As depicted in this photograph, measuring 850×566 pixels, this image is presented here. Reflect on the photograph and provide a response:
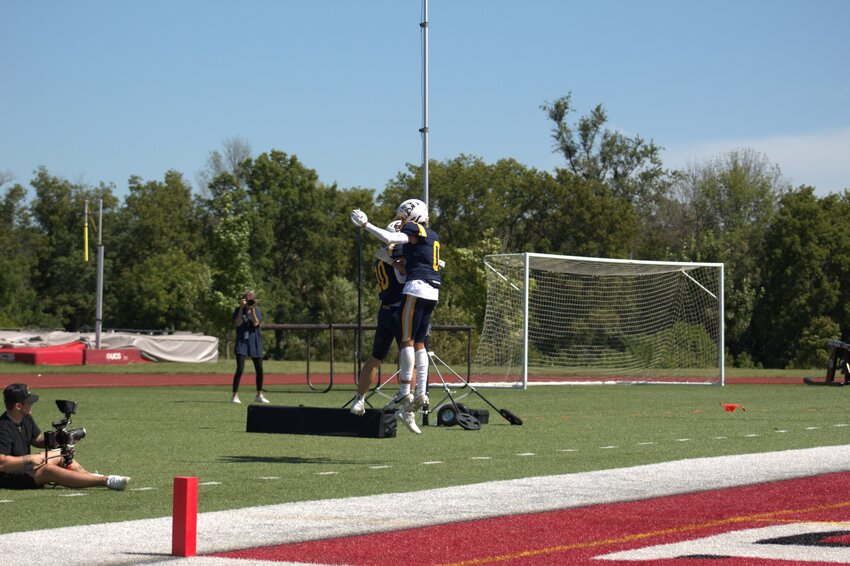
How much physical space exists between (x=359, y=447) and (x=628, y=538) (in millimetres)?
6633

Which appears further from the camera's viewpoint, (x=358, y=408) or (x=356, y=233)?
(x=356, y=233)

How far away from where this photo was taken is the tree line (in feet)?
258

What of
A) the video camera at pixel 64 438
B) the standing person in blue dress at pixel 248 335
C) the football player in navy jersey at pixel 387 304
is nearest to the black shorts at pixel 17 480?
the video camera at pixel 64 438

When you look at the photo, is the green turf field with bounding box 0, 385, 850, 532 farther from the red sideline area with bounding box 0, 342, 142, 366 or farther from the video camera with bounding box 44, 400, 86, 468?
the red sideline area with bounding box 0, 342, 142, 366

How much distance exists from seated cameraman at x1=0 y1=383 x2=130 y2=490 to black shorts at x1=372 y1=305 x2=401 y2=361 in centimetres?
410

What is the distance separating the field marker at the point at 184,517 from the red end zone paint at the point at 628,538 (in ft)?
0.82

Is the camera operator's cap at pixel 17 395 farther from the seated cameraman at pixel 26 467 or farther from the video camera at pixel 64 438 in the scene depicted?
the video camera at pixel 64 438

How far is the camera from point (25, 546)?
7496mm

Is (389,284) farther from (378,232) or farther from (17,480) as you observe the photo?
(17,480)

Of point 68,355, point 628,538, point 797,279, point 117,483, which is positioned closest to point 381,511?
point 628,538

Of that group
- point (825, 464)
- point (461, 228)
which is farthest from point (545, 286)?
point (461, 228)

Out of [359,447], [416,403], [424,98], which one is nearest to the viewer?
[416,403]

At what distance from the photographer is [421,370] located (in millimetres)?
13391

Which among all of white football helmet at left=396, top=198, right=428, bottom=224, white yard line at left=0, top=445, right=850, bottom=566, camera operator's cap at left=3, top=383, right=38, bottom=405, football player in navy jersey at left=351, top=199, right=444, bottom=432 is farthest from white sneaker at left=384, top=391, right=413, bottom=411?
camera operator's cap at left=3, top=383, right=38, bottom=405
